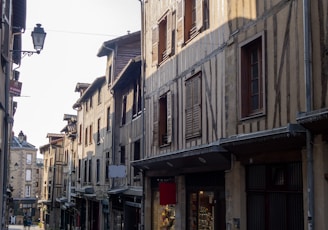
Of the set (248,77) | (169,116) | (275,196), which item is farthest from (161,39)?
(275,196)

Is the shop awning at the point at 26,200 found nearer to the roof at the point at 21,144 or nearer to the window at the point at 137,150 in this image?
the roof at the point at 21,144

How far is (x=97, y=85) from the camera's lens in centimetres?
2998

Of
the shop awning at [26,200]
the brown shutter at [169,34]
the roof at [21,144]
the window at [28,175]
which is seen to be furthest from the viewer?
the window at [28,175]

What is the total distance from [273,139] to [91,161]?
23.1 m

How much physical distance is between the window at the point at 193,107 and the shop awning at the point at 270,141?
2.71 metres

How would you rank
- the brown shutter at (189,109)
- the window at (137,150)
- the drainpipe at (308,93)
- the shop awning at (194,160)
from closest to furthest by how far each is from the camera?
the drainpipe at (308,93) → the shop awning at (194,160) → the brown shutter at (189,109) → the window at (137,150)

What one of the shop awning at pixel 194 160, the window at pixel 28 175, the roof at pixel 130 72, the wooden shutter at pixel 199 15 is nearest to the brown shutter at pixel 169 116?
the shop awning at pixel 194 160

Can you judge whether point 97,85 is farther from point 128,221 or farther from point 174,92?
point 174,92

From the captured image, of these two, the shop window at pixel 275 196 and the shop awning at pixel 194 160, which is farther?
the shop awning at pixel 194 160

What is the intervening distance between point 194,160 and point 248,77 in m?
2.74

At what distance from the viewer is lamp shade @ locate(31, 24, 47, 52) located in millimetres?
12133

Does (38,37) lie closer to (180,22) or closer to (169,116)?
(180,22)

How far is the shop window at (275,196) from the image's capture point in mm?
9156

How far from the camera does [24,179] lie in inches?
2894
